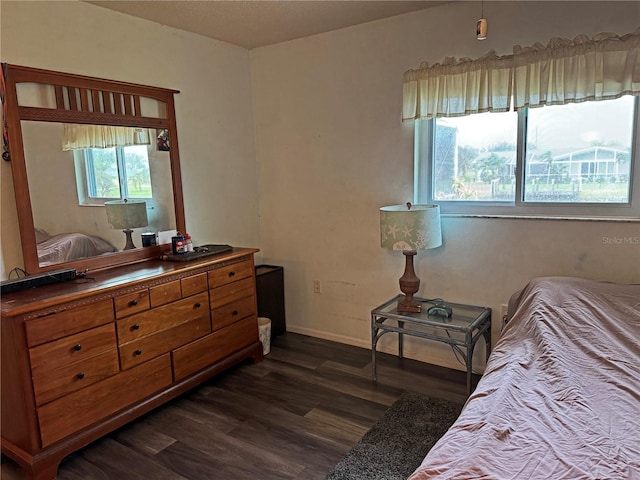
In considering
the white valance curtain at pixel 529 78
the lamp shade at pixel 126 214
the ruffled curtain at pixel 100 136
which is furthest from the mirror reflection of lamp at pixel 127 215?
the white valance curtain at pixel 529 78

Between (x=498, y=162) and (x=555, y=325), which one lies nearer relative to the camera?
(x=555, y=325)

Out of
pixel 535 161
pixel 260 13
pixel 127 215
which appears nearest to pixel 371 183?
pixel 535 161

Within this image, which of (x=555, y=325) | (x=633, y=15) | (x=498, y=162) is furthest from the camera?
(x=498, y=162)

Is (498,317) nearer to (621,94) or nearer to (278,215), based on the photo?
(621,94)

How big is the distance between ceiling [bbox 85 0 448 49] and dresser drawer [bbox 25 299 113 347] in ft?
5.75

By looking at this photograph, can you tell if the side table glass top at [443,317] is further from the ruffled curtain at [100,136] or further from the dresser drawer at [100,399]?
the ruffled curtain at [100,136]

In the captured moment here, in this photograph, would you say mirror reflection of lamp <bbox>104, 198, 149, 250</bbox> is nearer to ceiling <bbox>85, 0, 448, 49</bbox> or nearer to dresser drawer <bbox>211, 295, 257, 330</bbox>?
dresser drawer <bbox>211, 295, 257, 330</bbox>

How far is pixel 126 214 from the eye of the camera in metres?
2.77

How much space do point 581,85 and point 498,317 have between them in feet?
4.66

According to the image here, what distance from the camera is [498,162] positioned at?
2787mm

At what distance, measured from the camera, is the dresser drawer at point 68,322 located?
6.34 ft

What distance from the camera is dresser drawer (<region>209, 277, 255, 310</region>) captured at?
2.85m

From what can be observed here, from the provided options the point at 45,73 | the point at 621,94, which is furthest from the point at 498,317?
the point at 45,73

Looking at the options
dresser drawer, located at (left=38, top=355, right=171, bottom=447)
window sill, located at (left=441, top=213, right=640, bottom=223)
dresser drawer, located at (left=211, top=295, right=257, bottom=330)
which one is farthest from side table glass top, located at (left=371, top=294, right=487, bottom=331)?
dresser drawer, located at (left=38, top=355, right=171, bottom=447)
